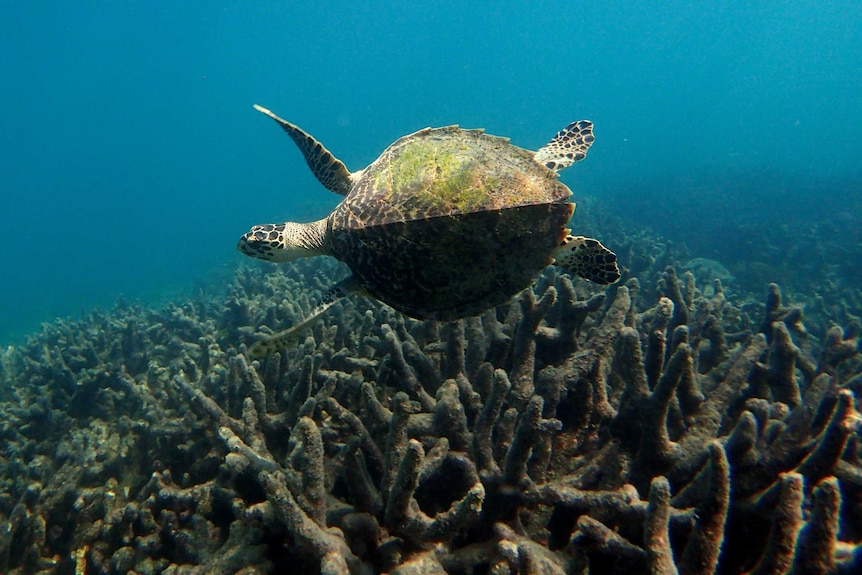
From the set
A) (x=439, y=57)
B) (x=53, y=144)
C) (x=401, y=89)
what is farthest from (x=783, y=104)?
(x=53, y=144)

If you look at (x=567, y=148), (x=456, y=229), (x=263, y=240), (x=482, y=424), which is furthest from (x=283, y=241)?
(x=567, y=148)

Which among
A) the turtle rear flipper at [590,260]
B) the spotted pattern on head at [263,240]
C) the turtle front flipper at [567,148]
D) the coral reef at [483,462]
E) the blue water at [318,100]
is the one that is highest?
the blue water at [318,100]

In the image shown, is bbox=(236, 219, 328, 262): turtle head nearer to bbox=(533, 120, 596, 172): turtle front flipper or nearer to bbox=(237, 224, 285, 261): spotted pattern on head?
bbox=(237, 224, 285, 261): spotted pattern on head

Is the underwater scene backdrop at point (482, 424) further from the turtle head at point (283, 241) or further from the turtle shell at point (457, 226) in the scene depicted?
the turtle head at point (283, 241)

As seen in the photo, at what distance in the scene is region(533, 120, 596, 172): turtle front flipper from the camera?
12.9 feet

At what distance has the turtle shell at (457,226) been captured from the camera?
295 cm

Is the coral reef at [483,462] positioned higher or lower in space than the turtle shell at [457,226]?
lower

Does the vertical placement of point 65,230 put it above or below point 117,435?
above

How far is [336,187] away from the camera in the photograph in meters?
5.06

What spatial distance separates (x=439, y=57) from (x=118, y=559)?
160481mm

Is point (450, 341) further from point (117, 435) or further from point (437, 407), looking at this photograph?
point (117, 435)

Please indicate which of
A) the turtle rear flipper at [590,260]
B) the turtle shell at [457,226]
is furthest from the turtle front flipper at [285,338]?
the turtle rear flipper at [590,260]

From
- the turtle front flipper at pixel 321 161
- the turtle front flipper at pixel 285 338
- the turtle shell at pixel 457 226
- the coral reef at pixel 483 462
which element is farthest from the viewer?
the turtle front flipper at pixel 321 161

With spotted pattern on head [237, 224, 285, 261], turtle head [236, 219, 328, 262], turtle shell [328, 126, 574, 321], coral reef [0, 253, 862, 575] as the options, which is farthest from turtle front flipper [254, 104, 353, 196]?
coral reef [0, 253, 862, 575]
